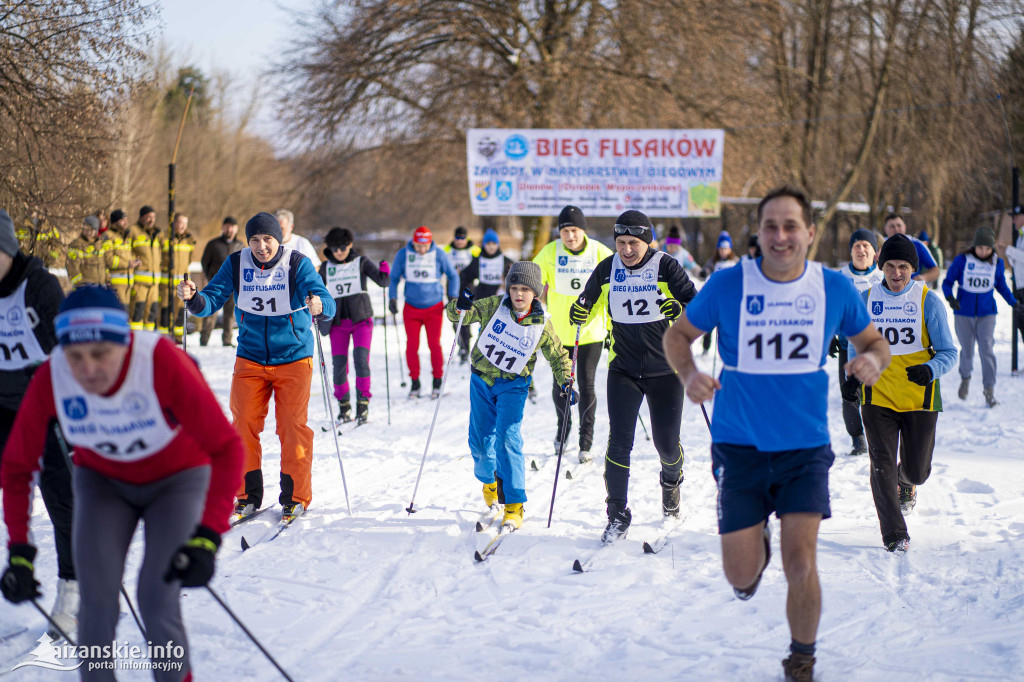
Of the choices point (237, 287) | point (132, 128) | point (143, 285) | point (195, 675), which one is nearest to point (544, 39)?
point (143, 285)

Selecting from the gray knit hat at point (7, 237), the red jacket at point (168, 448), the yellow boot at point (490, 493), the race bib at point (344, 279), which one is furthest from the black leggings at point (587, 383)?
the red jacket at point (168, 448)

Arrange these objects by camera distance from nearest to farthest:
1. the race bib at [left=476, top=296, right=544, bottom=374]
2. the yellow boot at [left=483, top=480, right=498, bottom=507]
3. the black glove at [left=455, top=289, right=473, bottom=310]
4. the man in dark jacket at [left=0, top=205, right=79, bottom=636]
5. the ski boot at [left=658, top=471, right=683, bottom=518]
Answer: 1. the man in dark jacket at [left=0, top=205, right=79, bottom=636]
2. the race bib at [left=476, top=296, right=544, bottom=374]
3. the ski boot at [left=658, top=471, right=683, bottom=518]
4. the yellow boot at [left=483, top=480, right=498, bottom=507]
5. the black glove at [left=455, top=289, right=473, bottom=310]

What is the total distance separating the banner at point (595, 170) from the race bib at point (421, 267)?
17.1ft

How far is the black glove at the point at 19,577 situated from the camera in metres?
3.06

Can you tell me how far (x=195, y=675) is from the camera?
3.90 meters

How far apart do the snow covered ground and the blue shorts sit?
11.0 inches

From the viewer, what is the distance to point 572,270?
851 cm

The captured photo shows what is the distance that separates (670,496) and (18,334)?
4.20 m

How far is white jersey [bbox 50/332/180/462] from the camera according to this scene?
3023mm

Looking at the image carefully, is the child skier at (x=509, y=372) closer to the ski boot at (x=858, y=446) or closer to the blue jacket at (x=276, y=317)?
the blue jacket at (x=276, y=317)

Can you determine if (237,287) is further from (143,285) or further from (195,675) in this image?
(143,285)

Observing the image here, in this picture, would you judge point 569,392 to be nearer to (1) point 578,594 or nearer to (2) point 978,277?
(1) point 578,594

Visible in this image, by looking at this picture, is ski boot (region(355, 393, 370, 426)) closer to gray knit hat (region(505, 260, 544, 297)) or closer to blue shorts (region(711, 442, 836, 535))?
gray knit hat (region(505, 260, 544, 297))

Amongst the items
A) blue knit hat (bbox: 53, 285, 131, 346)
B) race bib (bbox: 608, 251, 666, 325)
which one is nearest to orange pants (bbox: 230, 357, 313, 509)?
race bib (bbox: 608, 251, 666, 325)
